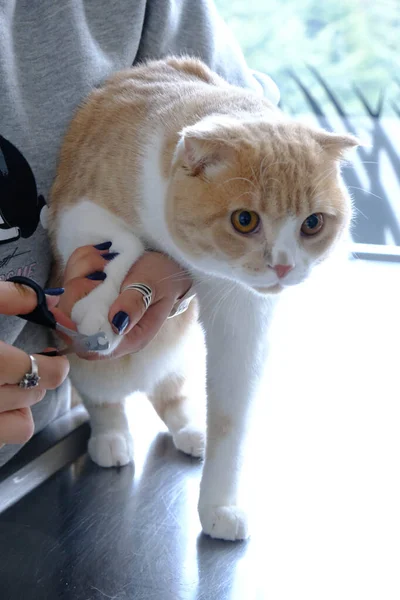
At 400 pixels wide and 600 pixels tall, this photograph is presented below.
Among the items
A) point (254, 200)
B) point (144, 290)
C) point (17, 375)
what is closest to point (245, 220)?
point (254, 200)

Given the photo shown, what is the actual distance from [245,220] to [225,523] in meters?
0.42

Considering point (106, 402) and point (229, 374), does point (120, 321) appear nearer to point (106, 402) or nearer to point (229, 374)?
point (229, 374)

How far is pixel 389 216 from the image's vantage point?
118 inches

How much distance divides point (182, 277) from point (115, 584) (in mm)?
457

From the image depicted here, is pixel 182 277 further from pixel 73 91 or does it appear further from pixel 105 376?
pixel 73 91

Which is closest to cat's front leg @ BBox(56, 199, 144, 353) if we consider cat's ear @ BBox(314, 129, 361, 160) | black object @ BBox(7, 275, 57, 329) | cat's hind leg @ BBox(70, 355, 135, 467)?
black object @ BBox(7, 275, 57, 329)

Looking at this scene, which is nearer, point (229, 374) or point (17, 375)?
point (17, 375)

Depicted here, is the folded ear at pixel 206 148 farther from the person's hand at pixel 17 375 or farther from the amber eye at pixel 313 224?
the person's hand at pixel 17 375

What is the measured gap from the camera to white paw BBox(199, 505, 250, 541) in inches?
38.7

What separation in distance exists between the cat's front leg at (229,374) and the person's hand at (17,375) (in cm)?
33

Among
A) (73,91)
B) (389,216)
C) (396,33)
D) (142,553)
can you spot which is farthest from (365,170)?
(142,553)

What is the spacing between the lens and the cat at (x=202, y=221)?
965mm

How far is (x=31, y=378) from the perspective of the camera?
79 cm

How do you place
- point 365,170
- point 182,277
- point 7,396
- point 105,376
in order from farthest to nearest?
point 365,170
point 105,376
point 182,277
point 7,396
